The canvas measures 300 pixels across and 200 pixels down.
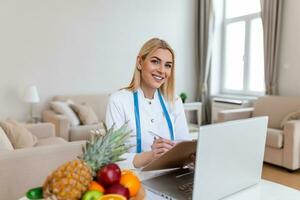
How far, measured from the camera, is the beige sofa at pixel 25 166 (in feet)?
5.97

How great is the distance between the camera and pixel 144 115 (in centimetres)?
141

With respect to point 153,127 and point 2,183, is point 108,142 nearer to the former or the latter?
point 153,127

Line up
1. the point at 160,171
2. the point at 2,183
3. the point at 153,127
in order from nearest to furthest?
1. the point at 160,171
2. the point at 153,127
3. the point at 2,183

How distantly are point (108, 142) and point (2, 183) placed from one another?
130 centimetres

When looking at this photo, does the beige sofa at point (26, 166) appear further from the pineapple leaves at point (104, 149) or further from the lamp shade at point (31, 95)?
the lamp shade at point (31, 95)

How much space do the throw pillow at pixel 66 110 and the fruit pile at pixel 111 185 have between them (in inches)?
128

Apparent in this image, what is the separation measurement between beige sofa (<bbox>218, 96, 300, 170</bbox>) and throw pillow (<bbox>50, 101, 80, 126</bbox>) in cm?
203

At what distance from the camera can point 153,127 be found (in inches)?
56.1

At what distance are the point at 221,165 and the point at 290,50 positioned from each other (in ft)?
12.7

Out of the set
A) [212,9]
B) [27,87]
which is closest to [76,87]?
[27,87]

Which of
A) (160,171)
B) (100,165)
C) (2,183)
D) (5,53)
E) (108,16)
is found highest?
(108,16)

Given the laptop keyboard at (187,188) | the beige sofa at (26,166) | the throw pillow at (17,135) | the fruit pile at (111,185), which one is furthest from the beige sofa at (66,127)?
the fruit pile at (111,185)

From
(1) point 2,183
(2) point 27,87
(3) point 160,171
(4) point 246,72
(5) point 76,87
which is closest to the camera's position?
(3) point 160,171

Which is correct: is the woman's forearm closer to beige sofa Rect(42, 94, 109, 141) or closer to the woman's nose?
the woman's nose
